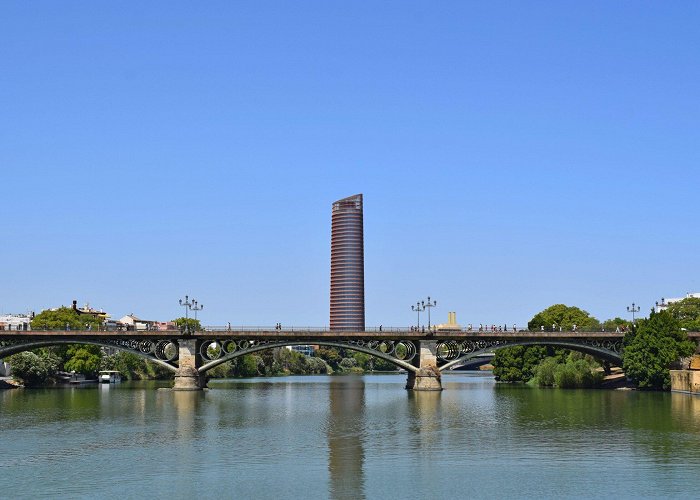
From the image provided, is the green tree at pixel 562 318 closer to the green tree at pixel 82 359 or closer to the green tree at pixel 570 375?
the green tree at pixel 570 375

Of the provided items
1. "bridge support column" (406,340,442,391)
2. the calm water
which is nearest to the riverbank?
the calm water

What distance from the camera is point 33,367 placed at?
125938 millimetres

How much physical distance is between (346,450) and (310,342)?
63925 millimetres

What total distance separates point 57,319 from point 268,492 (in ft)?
381

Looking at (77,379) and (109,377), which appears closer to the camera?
(77,379)

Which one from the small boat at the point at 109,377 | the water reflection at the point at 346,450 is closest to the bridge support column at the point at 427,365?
the water reflection at the point at 346,450

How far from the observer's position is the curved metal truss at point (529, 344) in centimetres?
11650

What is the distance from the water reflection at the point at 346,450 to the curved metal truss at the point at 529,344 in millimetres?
31508

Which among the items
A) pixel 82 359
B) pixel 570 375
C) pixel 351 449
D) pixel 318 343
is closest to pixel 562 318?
pixel 570 375

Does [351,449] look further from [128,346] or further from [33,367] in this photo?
[33,367]

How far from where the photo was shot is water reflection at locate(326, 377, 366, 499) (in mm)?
38569

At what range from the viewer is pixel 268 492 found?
3741 cm

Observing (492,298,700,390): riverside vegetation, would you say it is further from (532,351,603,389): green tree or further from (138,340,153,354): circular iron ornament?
(138,340,153,354): circular iron ornament

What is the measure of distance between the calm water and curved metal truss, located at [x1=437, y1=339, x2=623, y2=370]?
2624 cm
